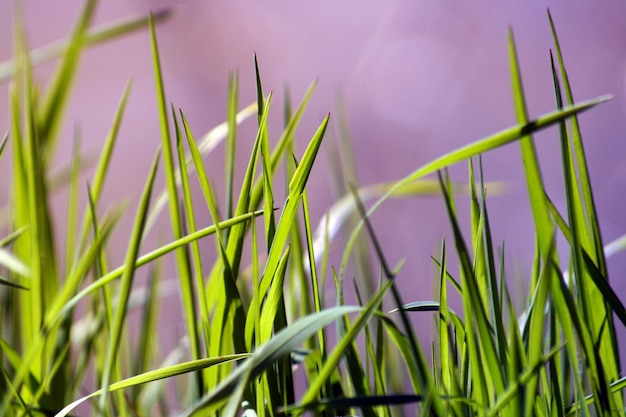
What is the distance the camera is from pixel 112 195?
40.3 inches

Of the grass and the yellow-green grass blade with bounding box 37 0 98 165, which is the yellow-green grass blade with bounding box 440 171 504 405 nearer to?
the grass

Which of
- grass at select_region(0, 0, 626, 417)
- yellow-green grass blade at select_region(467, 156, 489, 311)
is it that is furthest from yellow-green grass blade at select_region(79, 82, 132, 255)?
yellow-green grass blade at select_region(467, 156, 489, 311)

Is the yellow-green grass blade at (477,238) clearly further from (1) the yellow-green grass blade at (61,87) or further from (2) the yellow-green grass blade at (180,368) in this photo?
(1) the yellow-green grass blade at (61,87)

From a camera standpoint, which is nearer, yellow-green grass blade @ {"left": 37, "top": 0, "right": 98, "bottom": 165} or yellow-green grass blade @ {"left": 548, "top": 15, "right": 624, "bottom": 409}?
yellow-green grass blade @ {"left": 548, "top": 15, "right": 624, "bottom": 409}

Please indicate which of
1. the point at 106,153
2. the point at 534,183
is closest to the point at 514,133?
the point at 534,183

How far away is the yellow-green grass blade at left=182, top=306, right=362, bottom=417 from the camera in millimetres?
110

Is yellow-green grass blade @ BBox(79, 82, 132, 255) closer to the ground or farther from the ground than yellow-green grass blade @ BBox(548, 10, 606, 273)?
farther from the ground

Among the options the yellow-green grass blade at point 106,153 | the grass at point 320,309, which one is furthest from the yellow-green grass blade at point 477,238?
the yellow-green grass blade at point 106,153

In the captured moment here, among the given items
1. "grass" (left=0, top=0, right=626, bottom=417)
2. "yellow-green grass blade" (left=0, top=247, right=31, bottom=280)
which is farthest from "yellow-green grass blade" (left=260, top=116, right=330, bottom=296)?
"yellow-green grass blade" (left=0, top=247, right=31, bottom=280)

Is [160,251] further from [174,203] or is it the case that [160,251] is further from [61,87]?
[61,87]

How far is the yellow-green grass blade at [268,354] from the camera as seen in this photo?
0.11m

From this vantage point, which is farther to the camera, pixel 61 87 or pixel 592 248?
pixel 61 87

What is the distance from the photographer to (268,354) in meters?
0.12

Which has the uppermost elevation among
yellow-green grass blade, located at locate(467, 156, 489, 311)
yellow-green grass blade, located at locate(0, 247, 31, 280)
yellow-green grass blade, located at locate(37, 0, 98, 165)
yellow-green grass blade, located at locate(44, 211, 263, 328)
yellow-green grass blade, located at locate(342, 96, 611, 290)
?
yellow-green grass blade, located at locate(37, 0, 98, 165)
